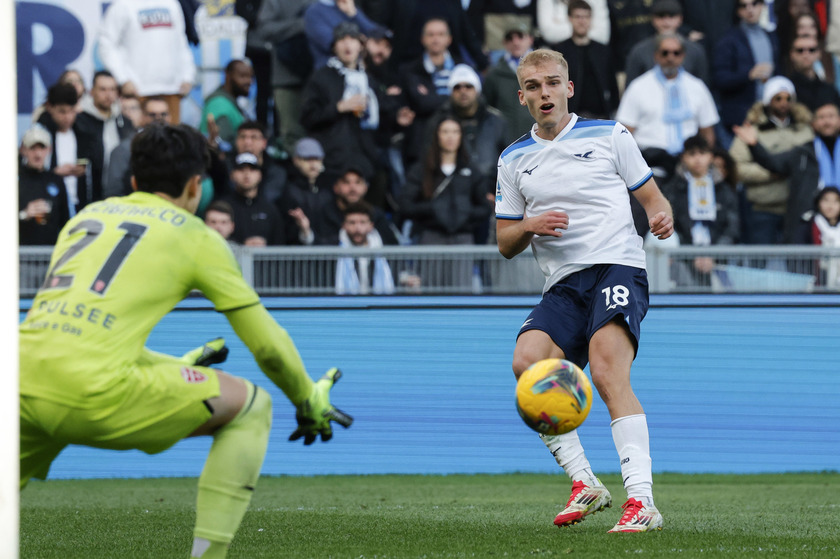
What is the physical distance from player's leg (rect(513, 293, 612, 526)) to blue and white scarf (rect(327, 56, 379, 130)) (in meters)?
6.54

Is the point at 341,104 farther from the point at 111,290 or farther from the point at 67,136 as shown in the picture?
the point at 111,290

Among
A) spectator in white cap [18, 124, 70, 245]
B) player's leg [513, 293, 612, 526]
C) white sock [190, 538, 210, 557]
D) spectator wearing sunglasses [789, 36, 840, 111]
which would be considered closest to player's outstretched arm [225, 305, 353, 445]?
white sock [190, 538, 210, 557]

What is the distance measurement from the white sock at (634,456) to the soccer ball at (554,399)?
58cm

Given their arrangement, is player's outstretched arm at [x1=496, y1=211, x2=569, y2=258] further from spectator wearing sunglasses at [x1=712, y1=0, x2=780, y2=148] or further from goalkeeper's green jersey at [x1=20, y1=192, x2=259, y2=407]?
spectator wearing sunglasses at [x1=712, y1=0, x2=780, y2=148]

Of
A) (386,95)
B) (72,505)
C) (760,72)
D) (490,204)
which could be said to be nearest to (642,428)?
(72,505)

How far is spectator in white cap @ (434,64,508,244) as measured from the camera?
12.3 meters

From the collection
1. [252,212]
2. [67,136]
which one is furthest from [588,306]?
[67,136]

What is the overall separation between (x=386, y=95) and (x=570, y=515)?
292 inches

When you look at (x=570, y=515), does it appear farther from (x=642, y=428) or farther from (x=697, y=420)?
(x=697, y=420)

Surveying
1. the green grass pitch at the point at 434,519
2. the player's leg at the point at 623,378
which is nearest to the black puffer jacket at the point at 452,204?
the green grass pitch at the point at 434,519

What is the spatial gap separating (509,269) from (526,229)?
451 centimetres

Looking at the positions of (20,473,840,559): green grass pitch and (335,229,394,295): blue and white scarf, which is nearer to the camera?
(20,473,840,559): green grass pitch

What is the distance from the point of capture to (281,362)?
4.13 m

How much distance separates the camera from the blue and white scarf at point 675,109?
12.8 m
